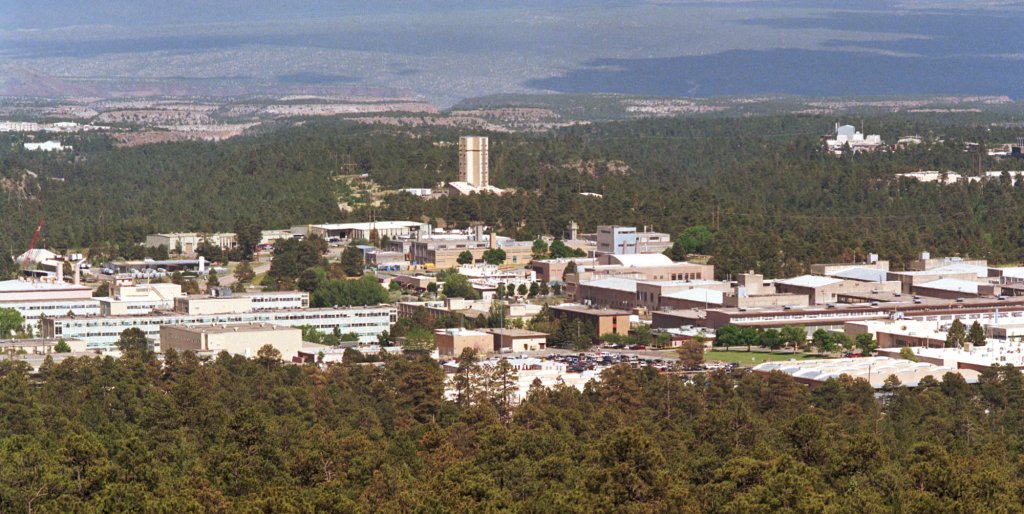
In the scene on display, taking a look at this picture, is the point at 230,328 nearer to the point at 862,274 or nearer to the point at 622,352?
the point at 622,352

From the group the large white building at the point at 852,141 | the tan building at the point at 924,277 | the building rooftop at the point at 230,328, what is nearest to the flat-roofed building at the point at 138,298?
the building rooftop at the point at 230,328

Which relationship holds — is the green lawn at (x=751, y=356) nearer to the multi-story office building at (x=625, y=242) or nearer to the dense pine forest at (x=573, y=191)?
the dense pine forest at (x=573, y=191)

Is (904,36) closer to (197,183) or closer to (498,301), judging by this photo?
(197,183)

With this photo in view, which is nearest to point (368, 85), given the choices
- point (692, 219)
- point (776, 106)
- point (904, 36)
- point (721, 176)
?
point (776, 106)

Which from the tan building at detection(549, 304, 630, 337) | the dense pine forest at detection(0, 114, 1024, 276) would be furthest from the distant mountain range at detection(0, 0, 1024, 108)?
the tan building at detection(549, 304, 630, 337)

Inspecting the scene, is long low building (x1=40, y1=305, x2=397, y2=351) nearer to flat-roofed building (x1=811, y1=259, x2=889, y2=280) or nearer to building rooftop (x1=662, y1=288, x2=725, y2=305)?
building rooftop (x1=662, y1=288, x2=725, y2=305)

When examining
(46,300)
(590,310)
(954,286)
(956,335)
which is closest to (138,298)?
(46,300)
